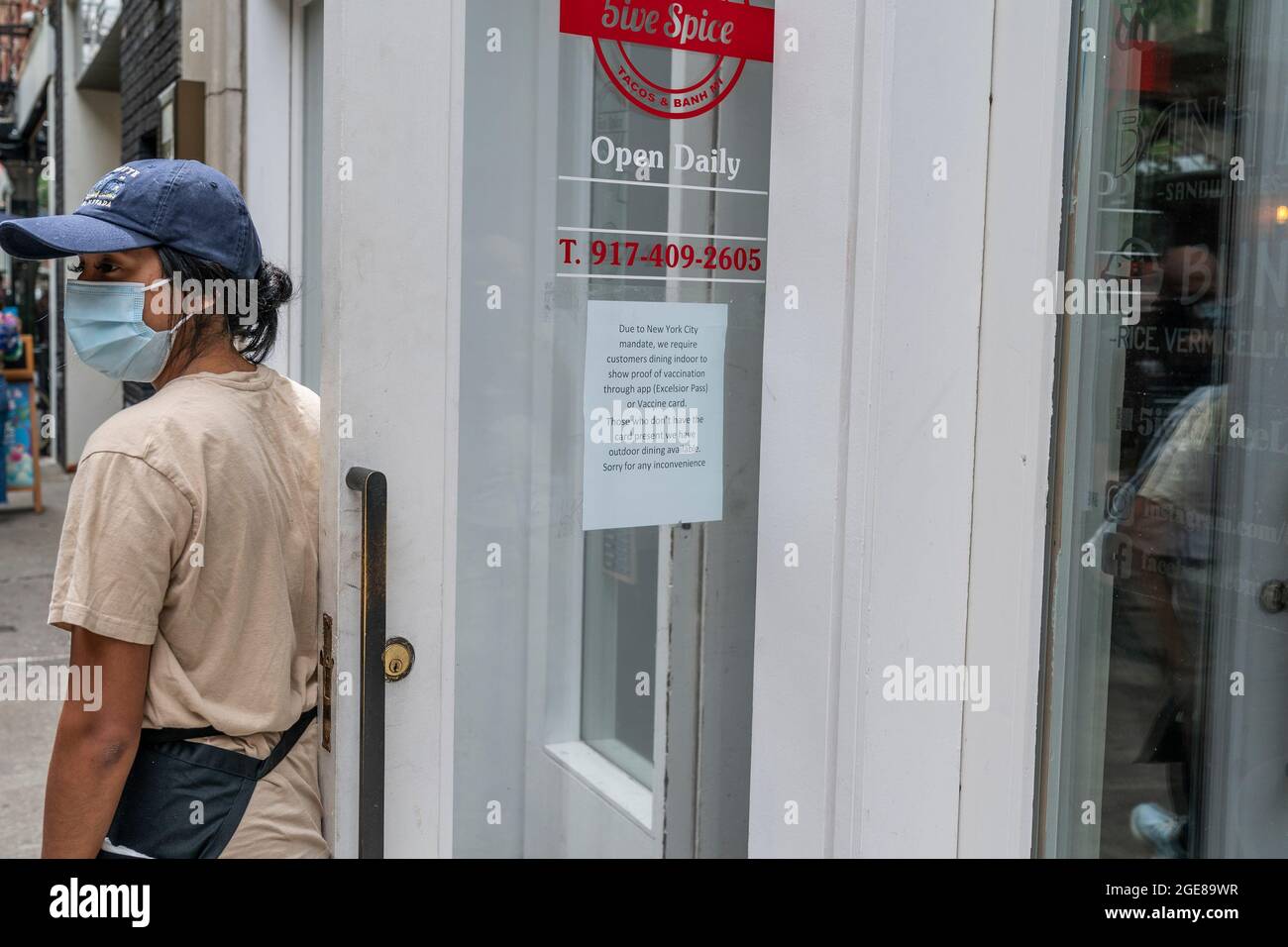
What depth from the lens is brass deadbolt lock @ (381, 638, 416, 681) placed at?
1806mm

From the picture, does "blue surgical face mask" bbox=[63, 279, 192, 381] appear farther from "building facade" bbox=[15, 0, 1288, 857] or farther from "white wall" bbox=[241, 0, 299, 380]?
"white wall" bbox=[241, 0, 299, 380]

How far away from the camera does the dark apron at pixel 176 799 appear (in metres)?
1.80

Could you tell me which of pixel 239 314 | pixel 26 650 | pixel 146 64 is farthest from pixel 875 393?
pixel 146 64

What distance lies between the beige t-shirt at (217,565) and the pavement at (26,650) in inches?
112

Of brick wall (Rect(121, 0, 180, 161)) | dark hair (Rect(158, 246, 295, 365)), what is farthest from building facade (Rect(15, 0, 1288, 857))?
brick wall (Rect(121, 0, 180, 161))

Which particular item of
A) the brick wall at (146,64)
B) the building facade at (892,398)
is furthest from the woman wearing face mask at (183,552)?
the brick wall at (146,64)

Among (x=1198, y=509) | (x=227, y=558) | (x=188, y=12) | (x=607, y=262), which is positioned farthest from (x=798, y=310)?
(x=188, y=12)

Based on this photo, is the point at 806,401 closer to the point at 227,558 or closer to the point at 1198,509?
the point at 1198,509

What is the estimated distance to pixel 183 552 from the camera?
1728 millimetres

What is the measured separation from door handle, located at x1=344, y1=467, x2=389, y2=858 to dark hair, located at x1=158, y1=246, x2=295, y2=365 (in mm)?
378

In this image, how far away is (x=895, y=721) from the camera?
82.3 inches

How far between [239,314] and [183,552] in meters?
0.45

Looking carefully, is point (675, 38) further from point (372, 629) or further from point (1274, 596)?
point (1274, 596)

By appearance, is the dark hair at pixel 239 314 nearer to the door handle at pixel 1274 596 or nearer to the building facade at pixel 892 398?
the building facade at pixel 892 398
